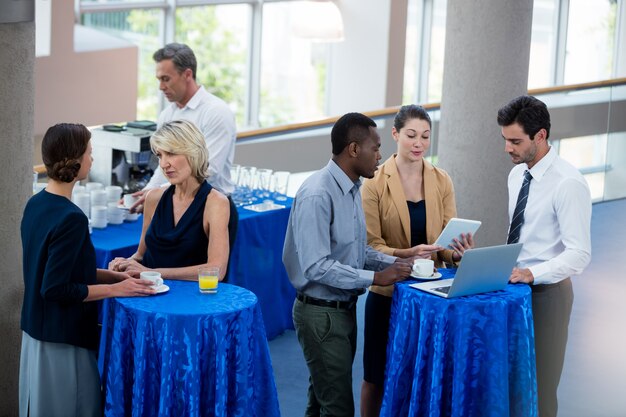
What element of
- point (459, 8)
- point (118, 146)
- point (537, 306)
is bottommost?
point (537, 306)

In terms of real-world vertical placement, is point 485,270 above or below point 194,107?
below

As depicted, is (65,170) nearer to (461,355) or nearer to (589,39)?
(461,355)

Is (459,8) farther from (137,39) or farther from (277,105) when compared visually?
(277,105)

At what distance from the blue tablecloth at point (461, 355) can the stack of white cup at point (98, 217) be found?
7.14ft

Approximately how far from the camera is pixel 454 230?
4820 mm

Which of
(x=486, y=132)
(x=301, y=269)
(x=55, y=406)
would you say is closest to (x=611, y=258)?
(x=486, y=132)

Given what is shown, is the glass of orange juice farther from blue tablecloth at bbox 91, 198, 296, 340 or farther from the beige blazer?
blue tablecloth at bbox 91, 198, 296, 340

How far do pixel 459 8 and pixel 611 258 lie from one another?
3328 millimetres

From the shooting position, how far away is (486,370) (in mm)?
4539

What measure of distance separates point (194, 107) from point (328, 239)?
232 centimetres

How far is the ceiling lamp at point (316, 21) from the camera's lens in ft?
47.2

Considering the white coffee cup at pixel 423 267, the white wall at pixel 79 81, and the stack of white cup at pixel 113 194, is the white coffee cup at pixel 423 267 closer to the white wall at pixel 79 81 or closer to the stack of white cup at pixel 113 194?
the stack of white cup at pixel 113 194

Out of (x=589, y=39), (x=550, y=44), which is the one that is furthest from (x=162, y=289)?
(x=589, y=39)

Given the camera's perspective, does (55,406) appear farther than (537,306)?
No
